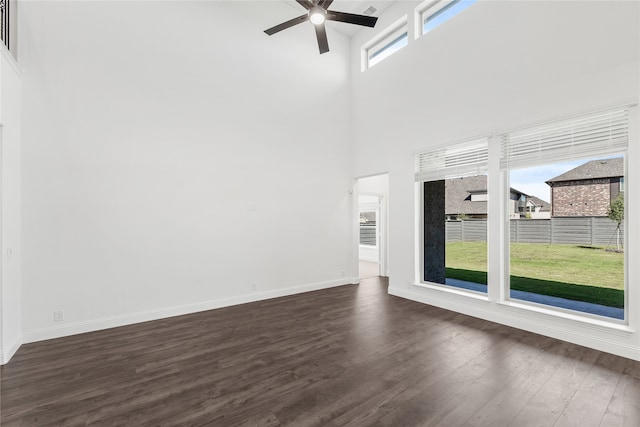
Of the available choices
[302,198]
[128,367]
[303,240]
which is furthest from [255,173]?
[128,367]

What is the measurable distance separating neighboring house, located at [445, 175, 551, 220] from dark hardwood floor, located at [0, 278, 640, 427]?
1553 millimetres

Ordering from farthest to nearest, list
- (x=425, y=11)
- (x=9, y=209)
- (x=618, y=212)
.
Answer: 1. (x=425, y=11)
2. (x=618, y=212)
3. (x=9, y=209)

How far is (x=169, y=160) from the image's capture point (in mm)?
4266

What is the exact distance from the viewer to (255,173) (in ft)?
16.6

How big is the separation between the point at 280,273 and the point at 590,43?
5.20 m

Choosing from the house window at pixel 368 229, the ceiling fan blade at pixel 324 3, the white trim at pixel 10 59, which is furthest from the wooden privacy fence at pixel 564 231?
the white trim at pixel 10 59

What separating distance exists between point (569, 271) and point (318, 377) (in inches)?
134

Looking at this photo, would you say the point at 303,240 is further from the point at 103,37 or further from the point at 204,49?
the point at 103,37

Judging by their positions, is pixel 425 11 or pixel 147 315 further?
pixel 425 11

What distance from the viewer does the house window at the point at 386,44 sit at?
215 inches

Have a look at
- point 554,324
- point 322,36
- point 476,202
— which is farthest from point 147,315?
point 554,324

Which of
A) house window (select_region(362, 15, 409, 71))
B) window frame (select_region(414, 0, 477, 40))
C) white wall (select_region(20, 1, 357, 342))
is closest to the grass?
white wall (select_region(20, 1, 357, 342))

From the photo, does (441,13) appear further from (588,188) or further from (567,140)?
(588,188)

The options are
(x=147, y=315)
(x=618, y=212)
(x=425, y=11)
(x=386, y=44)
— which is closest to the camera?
(x=618, y=212)
